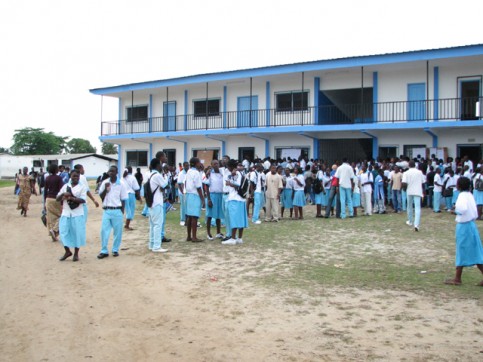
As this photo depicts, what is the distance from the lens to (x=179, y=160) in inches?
1113

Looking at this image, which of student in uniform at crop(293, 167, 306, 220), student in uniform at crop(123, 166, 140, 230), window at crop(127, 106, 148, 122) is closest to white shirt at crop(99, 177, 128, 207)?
student in uniform at crop(123, 166, 140, 230)

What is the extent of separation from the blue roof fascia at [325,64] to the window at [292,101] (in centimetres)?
175

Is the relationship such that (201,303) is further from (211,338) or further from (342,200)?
(342,200)

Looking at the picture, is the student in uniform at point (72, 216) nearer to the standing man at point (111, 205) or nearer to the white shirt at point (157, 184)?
the standing man at point (111, 205)

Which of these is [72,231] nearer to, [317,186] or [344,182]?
[344,182]

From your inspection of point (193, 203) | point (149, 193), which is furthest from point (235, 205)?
point (149, 193)

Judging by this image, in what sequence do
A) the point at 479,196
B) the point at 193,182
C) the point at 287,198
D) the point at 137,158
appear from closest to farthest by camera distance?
the point at 193,182, the point at 479,196, the point at 287,198, the point at 137,158

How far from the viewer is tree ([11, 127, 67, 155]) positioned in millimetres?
78125

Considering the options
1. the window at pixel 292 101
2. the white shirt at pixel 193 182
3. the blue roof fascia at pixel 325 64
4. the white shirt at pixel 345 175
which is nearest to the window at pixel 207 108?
the blue roof fascia at pixel 325 64

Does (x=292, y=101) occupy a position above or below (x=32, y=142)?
below

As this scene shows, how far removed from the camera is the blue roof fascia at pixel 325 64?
A: 18781 mm

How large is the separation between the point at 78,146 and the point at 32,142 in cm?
1480

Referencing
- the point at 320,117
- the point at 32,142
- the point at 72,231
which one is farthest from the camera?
the point at 32,142

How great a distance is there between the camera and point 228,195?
34.0 feet
